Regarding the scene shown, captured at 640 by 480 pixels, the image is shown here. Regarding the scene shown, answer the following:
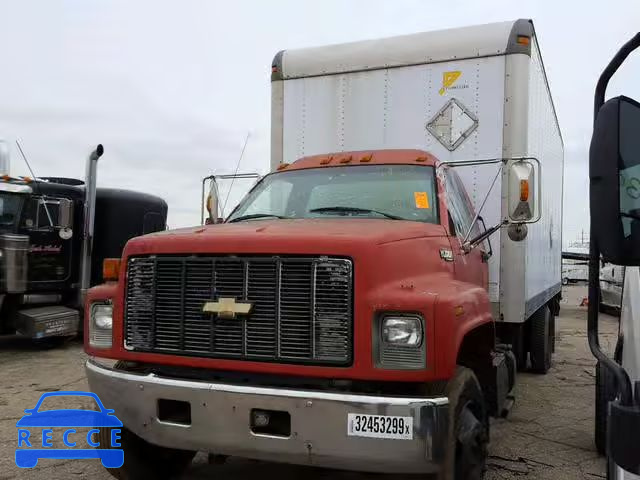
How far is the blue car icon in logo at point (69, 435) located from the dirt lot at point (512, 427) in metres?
0.11

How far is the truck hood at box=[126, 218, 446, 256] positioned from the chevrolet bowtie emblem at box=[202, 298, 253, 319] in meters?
0.28

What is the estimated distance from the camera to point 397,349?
9.59ft

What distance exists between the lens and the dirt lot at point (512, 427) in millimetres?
4406

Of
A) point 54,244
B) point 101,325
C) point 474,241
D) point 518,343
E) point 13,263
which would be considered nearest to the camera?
point 101,325

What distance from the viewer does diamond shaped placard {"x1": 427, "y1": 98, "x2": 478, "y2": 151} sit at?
540 cm

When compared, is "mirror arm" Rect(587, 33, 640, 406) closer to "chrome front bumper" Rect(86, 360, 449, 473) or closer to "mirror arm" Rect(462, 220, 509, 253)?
"chrome front bumper" Rect(86, 360, 449, 473)

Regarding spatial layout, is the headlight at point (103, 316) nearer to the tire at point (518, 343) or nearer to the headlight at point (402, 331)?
the headlight at point (402, 331)

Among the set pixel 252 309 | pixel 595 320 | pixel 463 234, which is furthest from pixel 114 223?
pixel 595 320

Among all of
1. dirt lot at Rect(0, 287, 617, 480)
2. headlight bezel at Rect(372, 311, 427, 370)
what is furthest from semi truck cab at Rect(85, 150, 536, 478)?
dirt lot at Rect(0, 287, 617, 480)

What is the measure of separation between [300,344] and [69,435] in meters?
3.23

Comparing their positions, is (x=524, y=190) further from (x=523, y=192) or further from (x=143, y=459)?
(x=143, y=459)

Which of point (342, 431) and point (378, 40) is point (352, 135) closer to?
point (378, 40)

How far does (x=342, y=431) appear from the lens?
2.83 metres

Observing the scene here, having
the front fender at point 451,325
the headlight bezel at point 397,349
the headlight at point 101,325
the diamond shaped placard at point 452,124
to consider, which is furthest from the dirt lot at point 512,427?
the diamond shaped placard at point 452,124
